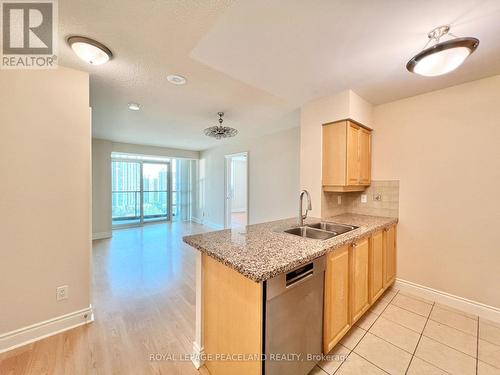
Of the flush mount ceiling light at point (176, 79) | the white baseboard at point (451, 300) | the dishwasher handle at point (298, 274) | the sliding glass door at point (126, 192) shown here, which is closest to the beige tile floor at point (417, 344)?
the white baseboard at point (451, 300)

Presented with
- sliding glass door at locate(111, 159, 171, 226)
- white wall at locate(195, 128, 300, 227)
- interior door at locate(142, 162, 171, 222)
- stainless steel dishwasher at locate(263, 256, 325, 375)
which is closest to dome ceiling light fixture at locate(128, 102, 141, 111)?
white wall at locate(195, 128, 300, 227)

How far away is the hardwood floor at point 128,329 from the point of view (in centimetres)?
150

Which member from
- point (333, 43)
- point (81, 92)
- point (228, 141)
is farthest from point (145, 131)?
point (333, 43)

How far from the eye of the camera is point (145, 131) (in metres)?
4.23

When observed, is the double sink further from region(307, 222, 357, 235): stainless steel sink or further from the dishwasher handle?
the dishwasher handle

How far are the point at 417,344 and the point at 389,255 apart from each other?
0.94 m

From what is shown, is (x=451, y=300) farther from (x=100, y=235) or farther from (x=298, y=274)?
(x=100, y=235)

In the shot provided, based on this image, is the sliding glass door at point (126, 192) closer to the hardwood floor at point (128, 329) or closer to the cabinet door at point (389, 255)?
the hardwood floor at point (128, 329)

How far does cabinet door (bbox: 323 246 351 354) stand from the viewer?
1.48 m

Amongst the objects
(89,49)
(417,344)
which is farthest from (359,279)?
(89,49)

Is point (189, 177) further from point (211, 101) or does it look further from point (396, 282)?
point (396, 282)

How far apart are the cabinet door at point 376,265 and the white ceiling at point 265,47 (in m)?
1.68

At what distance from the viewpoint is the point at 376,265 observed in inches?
84.2

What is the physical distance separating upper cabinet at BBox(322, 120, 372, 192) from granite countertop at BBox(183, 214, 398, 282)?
672 mm
